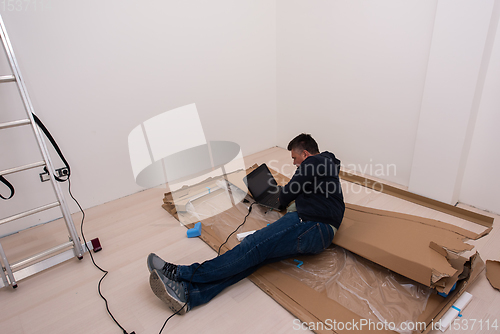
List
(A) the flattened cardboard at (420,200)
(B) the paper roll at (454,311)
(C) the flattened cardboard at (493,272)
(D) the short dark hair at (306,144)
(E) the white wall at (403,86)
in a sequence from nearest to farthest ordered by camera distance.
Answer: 1. (B) the paper roll at (454,311)
2. (C) the flattened cardboard at (493,272)
3. (D) the short dark hair at (306,144)
4. (E) the white wall at (403,86)
5. (A) the flattened cardboard at (420,200)

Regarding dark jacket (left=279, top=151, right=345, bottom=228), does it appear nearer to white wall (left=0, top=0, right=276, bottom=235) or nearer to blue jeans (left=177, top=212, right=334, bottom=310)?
blue jeans (left=177, top=212, right=334, bottom=310)

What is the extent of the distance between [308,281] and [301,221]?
13.3 inches

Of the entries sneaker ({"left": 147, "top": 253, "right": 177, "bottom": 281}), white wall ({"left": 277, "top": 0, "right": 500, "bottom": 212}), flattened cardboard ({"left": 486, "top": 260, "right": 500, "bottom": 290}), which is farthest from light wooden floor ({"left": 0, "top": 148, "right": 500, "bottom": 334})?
white wall ({"left": 277, "top": 0, "right": 500, "bottom": 212})

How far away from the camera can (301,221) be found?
1.77m

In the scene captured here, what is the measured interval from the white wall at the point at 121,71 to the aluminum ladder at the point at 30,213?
489mm

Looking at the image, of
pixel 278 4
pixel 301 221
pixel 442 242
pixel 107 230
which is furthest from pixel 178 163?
pixel 442 242

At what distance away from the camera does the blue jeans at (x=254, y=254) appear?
1630 mm

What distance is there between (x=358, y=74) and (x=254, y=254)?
2.03 meters

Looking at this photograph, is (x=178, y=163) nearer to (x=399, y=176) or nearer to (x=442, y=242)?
(x=399, y=176)

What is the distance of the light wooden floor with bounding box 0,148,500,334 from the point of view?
5.07 feet

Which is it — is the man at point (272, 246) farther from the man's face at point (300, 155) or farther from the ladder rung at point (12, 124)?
the ladder rung at point (12, 124)

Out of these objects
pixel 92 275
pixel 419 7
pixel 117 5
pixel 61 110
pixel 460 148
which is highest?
pixel 117 5

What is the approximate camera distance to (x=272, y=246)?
1697mm

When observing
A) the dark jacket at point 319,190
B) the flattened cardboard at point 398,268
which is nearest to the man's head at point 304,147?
the dark jacket at point 319,190
